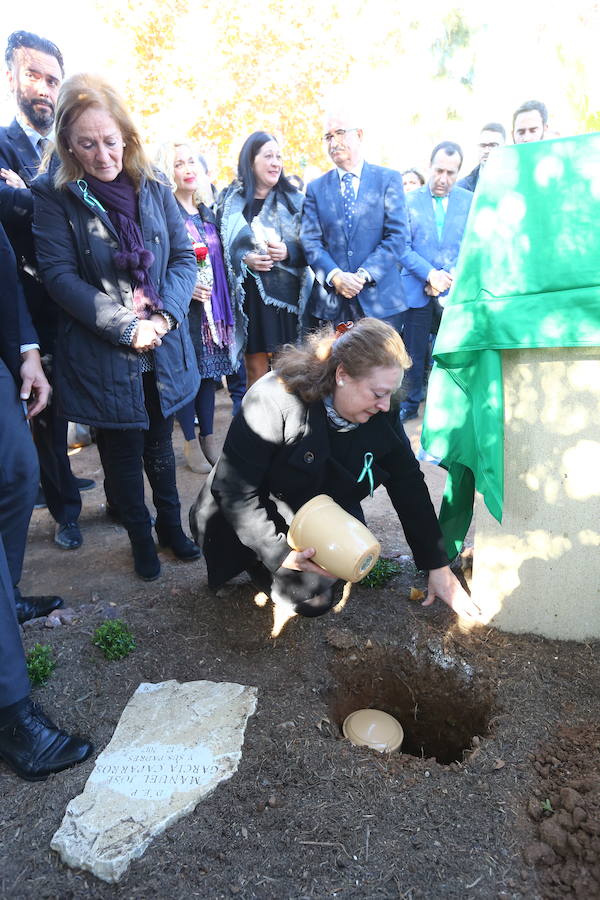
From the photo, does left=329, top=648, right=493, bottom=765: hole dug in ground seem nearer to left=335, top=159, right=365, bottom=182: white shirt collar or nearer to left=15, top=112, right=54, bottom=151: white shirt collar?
left=15, top=112, right=54, bottom=151: white shirt collar

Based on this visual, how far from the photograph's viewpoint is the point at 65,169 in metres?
2.72

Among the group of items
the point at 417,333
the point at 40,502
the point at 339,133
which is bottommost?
the point at 40,502

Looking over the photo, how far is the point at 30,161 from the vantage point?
10.8ft

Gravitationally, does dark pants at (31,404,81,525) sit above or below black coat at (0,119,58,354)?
below

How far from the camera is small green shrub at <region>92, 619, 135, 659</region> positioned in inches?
103

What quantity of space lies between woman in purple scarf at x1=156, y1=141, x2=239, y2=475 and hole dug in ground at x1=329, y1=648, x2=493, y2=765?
242cm

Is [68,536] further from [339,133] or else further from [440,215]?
[440,215]

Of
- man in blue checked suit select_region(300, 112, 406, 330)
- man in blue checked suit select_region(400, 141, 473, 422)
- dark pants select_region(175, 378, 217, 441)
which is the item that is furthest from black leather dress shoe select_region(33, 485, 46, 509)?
man in blue checked suit select_region(400, 141, 473, 422)

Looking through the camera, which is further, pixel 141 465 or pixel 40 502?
pixel 40 502

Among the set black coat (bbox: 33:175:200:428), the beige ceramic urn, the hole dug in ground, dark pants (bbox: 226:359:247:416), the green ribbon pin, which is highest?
black coat (bbox: 33:175:200:428)

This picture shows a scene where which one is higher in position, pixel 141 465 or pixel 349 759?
pixel 141 465

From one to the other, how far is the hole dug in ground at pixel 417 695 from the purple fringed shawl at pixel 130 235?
1.82m

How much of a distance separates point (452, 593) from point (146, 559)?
5.08ft

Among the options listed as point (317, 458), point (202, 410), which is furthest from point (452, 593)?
point (202, 410)
